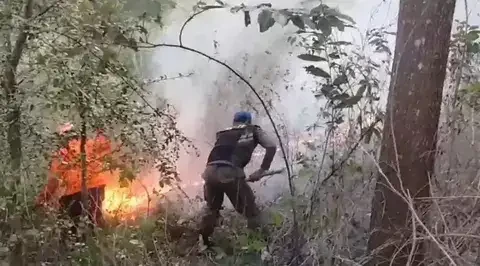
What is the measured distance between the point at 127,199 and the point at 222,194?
0.86 metres

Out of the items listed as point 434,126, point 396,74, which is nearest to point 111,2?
point 396,74

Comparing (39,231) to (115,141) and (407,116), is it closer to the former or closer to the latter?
(115,141)

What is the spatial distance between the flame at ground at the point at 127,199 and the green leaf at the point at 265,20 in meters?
1.80

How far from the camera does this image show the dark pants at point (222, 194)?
14.2ft

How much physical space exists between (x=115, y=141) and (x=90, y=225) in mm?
647

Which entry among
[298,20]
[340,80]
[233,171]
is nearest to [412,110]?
[340,80]

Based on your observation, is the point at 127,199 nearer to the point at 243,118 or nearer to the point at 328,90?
the point at 243,118

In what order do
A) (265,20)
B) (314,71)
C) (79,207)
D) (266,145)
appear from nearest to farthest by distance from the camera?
(265,20) < (314,71) < (79,207) < (266,145)

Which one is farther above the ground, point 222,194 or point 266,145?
point 266,145

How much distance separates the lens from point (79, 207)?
12.4 feet

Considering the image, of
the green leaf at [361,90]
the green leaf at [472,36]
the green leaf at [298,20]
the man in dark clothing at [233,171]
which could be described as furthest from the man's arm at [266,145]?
the green leaf at [298,20]

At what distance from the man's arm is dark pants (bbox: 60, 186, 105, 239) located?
4.07ft

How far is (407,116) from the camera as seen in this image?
270 cm

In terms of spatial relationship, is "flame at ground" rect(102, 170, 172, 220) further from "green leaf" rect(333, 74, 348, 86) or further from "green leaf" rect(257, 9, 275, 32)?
"green leaf" rect(257, 9, 275, 32)
